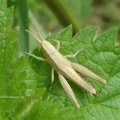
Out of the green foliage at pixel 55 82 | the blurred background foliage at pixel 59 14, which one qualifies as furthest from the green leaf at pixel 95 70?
the blurred background foliage at pixel 59 14

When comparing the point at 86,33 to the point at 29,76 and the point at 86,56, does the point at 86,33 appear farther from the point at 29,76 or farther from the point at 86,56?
the point at 29,76

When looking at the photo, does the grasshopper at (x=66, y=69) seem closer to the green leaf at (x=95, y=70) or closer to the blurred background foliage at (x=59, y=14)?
the green leaf at (x=95, y=70)

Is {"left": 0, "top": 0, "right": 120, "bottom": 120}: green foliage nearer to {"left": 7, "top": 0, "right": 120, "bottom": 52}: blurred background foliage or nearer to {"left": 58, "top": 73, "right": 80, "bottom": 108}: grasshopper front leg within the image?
{"left": 58, "top": 73, "right": 80, "bottom": 108}: grasshopper front leg

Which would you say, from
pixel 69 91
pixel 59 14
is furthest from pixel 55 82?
pixel 59 14

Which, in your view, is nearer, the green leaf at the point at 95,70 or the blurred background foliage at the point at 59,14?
the green leaf at the point at 95,70

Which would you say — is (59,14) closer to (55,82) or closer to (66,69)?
(66,69)

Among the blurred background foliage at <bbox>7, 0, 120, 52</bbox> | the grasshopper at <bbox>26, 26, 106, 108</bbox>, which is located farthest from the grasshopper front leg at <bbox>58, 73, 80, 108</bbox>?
the blurred background foliage at <bbox>7, 0, 120, 52</bbox>
